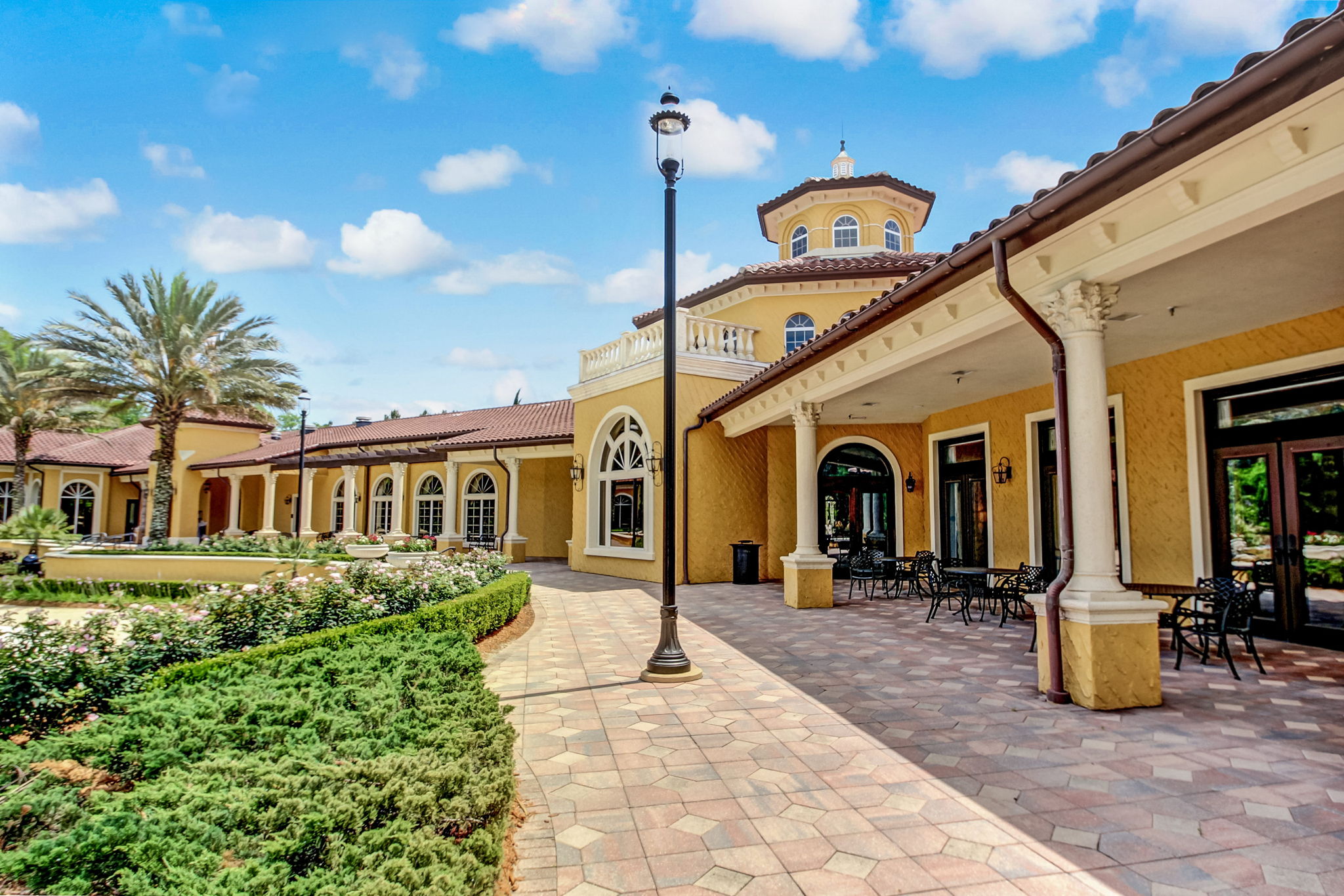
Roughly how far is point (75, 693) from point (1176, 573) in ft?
33.6

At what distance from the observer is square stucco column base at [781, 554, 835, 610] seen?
33.6 ft

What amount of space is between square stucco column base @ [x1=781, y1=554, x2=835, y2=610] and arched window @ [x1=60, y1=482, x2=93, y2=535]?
109 feet

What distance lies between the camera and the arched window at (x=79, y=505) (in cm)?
2945

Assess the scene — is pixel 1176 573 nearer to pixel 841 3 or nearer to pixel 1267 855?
pixel 1267 855

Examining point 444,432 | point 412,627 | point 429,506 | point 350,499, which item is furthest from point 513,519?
point 412,627

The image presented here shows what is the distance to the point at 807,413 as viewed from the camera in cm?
1058

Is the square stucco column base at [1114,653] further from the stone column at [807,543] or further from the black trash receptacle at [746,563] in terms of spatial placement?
the black trash receptacle at [746,563]

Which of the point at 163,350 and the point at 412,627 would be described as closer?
the point at 412,627

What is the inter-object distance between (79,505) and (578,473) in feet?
90.3

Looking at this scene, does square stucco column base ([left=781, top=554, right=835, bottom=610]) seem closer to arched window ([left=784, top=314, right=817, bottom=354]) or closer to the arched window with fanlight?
the arched window with fanlight

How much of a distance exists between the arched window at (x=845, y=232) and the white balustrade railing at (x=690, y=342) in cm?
433

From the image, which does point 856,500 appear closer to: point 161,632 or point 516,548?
point 516,548

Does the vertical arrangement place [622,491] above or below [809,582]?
above

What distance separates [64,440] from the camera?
31.8 metres
